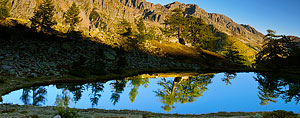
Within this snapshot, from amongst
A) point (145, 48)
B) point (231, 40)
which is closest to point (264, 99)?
point (145, 48)

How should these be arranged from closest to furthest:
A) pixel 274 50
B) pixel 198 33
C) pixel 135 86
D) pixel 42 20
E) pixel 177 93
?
pixel 177 93
pixel 135 86
pixel 42 20
pixel 274 50
pixel 198 33

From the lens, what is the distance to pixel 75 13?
79625mm

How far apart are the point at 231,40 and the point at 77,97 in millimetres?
62620

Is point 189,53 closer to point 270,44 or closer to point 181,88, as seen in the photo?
point 270,44

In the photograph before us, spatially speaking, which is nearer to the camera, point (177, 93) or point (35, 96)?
point (35, 96)

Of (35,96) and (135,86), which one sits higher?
(135,86)

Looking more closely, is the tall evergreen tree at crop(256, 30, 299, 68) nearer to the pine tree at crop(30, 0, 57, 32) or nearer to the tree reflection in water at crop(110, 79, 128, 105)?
the tree reflection in water at crop(110, 79, 128, 105)

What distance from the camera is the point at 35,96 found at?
72.9 ft

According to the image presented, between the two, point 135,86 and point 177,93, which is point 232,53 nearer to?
point 177,93

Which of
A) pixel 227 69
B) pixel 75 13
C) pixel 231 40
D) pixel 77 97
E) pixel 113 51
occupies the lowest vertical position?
pixel 77 97

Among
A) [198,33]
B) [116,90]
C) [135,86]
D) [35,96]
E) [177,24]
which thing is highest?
[177,24]

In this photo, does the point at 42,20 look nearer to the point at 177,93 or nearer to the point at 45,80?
the point at 45,80

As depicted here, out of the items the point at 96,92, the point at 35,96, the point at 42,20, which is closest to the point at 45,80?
the point at 35,96

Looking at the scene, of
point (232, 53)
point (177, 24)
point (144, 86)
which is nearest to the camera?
point (144, 86)
